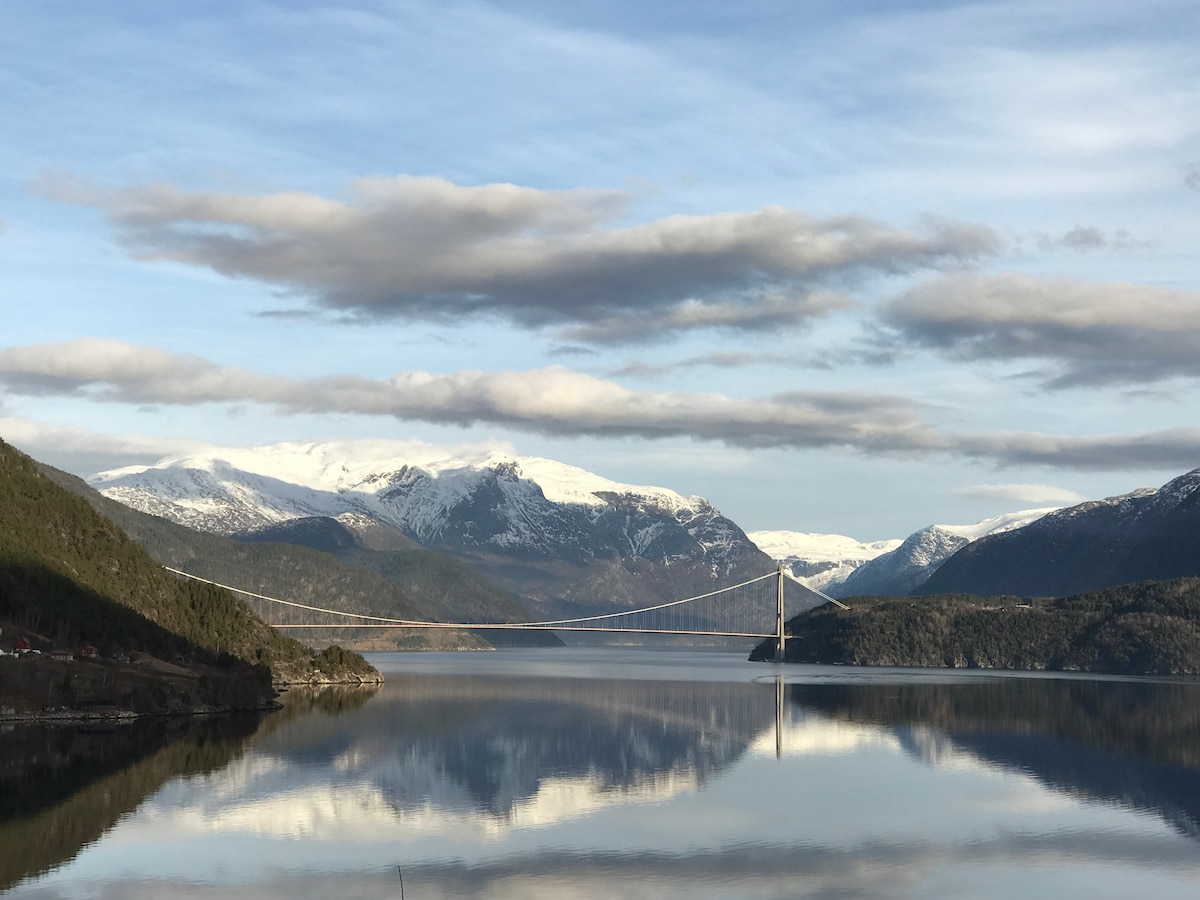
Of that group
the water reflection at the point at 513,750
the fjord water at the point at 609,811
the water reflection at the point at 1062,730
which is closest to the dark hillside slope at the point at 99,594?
the water reflection at the point at 513,750

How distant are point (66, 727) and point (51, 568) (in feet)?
139

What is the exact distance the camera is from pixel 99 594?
140 metres

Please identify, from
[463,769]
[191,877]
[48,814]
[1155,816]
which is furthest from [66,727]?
[1155,816]

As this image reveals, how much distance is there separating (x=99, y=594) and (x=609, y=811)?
8624 cm

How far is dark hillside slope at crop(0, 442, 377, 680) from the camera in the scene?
128875 mm

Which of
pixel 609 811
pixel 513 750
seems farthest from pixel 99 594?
pixel 609 811

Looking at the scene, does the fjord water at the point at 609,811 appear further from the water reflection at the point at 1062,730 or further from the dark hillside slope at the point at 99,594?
the dark hillside slope at the point at 99,594

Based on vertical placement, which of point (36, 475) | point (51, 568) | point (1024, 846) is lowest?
point (1024, 846)

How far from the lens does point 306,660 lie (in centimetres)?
16462

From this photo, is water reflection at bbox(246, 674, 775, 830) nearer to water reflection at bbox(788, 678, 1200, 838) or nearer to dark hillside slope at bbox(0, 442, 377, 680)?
water reflection at bbox(788, 678, 1200, 838)

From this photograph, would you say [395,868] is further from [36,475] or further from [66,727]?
[36,475]

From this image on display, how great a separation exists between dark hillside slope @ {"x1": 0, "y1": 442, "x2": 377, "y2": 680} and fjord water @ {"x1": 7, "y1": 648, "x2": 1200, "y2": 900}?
78.3 feet

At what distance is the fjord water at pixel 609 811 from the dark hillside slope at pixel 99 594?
23.9 meters

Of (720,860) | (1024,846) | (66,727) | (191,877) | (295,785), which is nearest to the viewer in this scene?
(191,877)
